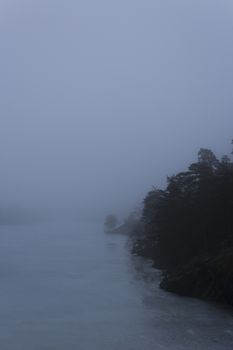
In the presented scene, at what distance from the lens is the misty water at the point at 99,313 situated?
3922cm

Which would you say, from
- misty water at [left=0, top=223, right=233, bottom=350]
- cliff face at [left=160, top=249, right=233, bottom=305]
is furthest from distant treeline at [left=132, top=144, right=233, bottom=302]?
misty water at [left=0, top=223, right=233, bottom=350]

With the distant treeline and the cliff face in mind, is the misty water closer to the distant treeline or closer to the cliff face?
the cliff face

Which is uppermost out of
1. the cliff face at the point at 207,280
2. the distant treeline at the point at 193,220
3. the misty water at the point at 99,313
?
the distant treeline at the point at 193,220

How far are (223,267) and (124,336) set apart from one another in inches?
648

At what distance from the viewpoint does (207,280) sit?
57.3m

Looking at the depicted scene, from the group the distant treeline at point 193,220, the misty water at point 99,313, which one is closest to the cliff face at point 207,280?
the distant treeline at point 193,220

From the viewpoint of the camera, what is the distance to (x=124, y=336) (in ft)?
134

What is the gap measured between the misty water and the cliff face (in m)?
1.59

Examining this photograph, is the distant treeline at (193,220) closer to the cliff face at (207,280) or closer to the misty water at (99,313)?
the cliff face at (207,280)

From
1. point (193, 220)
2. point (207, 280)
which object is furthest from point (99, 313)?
point (193, 220)

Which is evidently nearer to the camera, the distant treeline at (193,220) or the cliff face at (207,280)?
the cliff face at (207,280)

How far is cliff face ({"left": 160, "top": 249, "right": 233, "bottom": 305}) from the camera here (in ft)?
176

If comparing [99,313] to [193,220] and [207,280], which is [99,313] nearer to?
[207,280]

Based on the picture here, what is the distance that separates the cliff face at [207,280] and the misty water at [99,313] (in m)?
1.59
